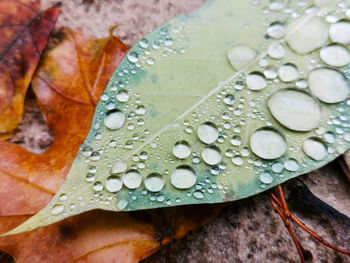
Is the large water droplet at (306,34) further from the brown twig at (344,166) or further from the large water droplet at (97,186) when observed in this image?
the large water droplet at (97,186)

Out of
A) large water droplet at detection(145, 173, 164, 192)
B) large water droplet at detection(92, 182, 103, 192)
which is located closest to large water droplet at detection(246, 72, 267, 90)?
large water droplet at detection(145, 173, 164, 192)

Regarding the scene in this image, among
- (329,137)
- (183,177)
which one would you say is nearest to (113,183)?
(183,177)

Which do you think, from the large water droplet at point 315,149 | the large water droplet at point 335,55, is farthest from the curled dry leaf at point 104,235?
the large water droplet at point 335,55

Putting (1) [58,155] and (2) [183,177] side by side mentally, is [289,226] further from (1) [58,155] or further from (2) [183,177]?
(1) [58,155]

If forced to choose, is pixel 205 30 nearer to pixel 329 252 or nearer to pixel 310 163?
pixel 310 163

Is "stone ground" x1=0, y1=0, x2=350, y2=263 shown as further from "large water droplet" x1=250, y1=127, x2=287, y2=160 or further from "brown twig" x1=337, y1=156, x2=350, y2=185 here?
"large water droplet" x1=250, y1=127, x2=287, y2=160

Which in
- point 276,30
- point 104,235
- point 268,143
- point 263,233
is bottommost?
point 263,233
